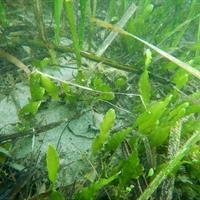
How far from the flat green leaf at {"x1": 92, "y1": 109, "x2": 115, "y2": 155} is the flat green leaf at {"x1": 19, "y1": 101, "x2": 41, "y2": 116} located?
0.33 m

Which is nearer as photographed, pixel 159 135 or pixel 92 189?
pixel 92 189

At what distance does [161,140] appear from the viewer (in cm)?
153

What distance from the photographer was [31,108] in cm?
154

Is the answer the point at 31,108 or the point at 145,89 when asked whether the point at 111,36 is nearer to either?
the point at 145,89

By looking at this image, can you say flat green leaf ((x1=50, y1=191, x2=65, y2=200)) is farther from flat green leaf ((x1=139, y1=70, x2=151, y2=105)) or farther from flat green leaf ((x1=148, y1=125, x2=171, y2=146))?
flat green leaf ((x1=139, y1=70, x2=151, y2=105))

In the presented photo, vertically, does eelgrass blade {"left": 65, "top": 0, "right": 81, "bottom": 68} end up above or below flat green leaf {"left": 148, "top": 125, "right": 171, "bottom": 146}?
above

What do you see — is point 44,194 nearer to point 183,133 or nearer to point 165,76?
point 183,133

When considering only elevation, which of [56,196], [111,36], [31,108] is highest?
[111,36]

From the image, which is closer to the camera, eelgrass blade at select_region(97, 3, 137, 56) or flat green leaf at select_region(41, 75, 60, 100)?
flat green leaf at select_region(41, 75, 60, 100)

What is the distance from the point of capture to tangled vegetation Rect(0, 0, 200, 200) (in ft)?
4.50

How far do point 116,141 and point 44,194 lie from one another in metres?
0.39

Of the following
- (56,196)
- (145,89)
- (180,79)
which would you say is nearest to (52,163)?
(56,196)

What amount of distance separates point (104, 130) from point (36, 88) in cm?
39

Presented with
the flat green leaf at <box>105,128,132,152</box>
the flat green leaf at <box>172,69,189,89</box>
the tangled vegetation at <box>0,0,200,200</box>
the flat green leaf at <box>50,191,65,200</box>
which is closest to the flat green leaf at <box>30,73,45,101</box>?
the tangled vegetation at <box>0,0,200,200</box>
